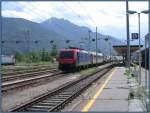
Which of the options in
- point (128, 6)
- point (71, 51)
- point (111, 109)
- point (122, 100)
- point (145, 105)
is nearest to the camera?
point (145, 105)

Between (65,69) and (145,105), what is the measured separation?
39.0 meters

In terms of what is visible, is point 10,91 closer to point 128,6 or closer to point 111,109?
point 111,109

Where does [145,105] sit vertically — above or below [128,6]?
below

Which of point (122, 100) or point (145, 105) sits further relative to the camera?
point (122, 100)

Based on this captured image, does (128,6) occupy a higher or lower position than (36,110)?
higher

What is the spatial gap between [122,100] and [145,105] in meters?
A: 4.21

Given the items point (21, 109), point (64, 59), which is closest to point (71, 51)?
point (64, 59)

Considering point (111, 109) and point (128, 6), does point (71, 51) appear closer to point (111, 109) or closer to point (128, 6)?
point (128, 6)

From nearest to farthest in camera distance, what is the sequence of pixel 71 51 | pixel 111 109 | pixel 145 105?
pixel 145 105 < pixel 111 109 < pixel 71 51

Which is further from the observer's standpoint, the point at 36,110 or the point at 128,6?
the point at 128,6

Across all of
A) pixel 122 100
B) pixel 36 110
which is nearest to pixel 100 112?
pixel 36 110

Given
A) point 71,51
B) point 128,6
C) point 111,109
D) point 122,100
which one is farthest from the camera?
point 71,51

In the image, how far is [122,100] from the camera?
19.1m

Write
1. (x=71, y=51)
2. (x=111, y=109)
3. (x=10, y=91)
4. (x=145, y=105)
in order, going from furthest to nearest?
(x=71, y=51) < (x=10, y=91) < (x=111, y=109) < (x=145, y=105)
